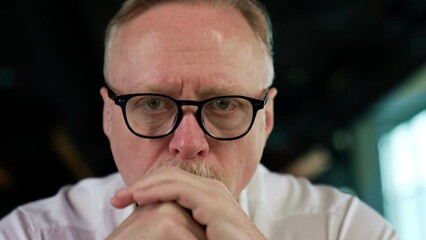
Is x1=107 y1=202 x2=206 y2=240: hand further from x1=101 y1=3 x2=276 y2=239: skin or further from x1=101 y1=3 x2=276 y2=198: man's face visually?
x1=101 y1=3 x2=276 y2=198: man's face

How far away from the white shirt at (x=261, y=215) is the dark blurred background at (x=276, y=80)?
5.51ft

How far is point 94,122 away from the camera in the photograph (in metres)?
4.19

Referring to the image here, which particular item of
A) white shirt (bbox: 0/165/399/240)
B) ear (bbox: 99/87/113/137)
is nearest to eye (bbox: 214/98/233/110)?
ear (bbox: 99/87/113/137)

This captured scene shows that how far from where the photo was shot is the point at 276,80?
4047mm

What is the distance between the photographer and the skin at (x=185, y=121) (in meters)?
0.91

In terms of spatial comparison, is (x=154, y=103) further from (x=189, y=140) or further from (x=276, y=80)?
(x=276, y=80)

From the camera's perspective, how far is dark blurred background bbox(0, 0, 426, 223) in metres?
3.11

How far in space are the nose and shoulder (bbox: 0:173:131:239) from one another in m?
0.42

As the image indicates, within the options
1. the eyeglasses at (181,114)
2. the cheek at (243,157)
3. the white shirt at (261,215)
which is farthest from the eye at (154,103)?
the white shirt at (261,215)

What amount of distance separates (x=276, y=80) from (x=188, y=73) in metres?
3.04

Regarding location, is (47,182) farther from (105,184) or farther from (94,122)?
(105,184)

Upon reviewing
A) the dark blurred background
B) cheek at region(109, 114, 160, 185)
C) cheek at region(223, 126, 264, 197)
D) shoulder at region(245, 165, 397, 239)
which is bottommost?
the dark blurred background

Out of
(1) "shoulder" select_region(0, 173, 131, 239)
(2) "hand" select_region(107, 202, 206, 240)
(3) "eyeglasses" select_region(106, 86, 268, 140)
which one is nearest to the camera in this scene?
(2) "hand" select_region(107, 202, 206, 240)

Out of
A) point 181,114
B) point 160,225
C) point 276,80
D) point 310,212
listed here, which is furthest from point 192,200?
point 276,80
